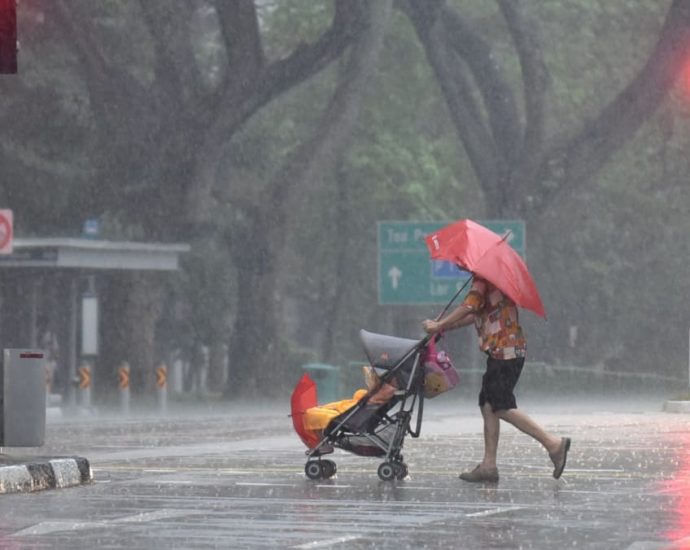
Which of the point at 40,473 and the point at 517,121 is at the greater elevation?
the point at 517,121

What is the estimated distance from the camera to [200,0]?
44.9m

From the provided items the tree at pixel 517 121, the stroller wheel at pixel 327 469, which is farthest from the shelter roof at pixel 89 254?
the stroller wheel at pixel 327 469

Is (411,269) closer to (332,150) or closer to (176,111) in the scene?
(332,150)

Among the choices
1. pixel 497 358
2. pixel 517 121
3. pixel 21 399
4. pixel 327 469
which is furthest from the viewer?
pixel 517 121

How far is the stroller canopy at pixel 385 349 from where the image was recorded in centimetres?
1587

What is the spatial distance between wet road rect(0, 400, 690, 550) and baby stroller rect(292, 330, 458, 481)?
22 centimetres

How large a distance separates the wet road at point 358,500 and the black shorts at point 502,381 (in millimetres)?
613

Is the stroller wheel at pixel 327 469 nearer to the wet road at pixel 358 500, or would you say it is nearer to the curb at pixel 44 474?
the wet road at pixel 358 500

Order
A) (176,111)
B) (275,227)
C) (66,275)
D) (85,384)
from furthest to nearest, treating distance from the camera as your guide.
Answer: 1. (275,227)
2. (176,111)
3. (66,275)
4. (85,384)

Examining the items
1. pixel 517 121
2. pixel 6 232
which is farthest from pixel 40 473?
pixel 517 121

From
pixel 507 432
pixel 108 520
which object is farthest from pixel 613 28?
pixel 108 520

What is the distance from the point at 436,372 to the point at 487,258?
0.98 m

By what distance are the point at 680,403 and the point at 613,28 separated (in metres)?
21.8

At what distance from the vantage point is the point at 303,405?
16.7 metres
